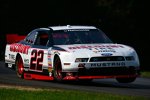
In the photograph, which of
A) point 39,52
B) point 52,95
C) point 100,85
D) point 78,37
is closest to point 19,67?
point 39,52

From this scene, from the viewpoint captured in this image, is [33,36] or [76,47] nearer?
[76,47]

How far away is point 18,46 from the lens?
813 inches

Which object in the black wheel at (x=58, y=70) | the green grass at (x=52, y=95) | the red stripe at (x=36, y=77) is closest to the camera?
the green grass at (x=52, y=95)

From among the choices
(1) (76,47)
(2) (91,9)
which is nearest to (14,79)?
(1) (76,47)

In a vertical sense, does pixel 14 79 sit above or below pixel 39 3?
below

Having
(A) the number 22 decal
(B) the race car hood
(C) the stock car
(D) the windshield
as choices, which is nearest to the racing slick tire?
(C) the stock car

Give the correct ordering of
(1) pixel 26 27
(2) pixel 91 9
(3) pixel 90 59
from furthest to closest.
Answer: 1. (2) pixel 91 9
2. (1) pixel 26 27
3. (3) pixel 90 59

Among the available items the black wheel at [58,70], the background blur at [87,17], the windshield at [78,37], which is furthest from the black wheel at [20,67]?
the background blur at [87,17]

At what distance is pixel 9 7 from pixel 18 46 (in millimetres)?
26669

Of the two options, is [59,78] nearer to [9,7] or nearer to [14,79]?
[14,79]

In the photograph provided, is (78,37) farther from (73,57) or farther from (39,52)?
(73,57)

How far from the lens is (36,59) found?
1923 centimetres

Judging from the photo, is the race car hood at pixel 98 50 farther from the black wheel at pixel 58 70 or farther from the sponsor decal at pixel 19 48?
the sponsor decal at pixel 19 48

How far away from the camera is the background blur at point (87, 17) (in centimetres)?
4675
